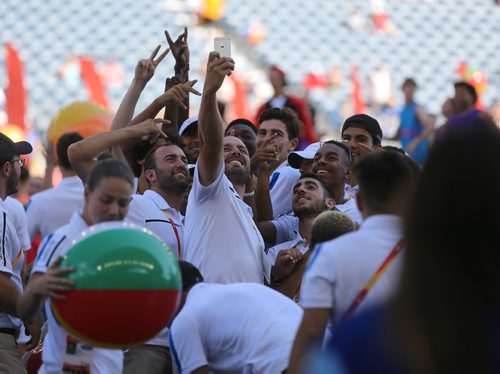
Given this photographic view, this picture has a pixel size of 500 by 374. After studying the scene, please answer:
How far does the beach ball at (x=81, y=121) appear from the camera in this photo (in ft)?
23.2

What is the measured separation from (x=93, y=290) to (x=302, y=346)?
2.24 feet

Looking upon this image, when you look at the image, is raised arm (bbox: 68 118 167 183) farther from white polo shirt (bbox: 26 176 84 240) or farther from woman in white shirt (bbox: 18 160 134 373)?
white polo shirt (bbox: 26 176 84 240)

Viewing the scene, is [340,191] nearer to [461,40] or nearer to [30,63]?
[30,63]

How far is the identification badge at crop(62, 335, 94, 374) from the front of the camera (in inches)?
148

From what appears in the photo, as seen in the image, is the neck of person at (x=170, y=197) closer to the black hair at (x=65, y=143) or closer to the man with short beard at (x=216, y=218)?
the man with short beard at (x=216, y=218)

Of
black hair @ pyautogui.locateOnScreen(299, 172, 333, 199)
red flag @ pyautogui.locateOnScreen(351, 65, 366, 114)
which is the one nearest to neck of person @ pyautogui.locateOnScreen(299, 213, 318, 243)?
black hair @ pyautogui.locateOnScreen(299, 172, 333, 199)

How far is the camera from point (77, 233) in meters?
3.89

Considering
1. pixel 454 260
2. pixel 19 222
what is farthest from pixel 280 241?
pixel 454 260

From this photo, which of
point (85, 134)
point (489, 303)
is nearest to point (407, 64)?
point (85, 134)

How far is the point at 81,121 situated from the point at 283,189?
1.69 m

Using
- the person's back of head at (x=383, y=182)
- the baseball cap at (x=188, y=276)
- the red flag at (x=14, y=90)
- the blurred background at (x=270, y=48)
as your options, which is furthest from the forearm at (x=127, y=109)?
the blurred background at (x=270, y=48)

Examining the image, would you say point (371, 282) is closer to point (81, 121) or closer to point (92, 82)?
point (81, 121)

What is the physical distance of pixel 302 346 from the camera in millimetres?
3119

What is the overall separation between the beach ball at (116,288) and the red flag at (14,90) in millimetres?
18478
